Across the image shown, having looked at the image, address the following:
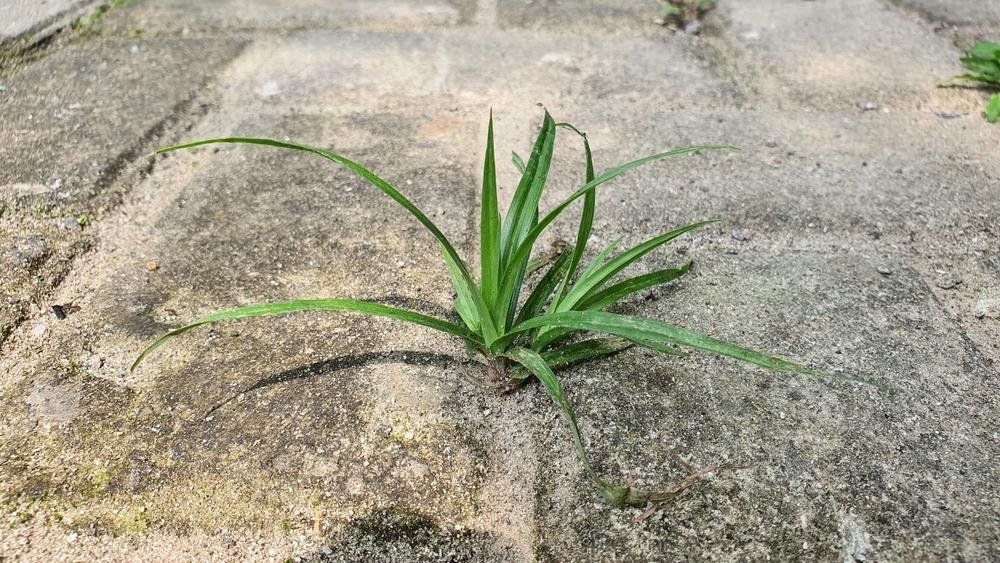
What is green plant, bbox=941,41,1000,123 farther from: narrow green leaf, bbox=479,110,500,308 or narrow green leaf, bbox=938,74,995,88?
narrow green leaf, bbox=479,110,500,308

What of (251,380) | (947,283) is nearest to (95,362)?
(251,380)

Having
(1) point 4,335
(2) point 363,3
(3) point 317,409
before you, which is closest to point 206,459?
(3) point 317,409

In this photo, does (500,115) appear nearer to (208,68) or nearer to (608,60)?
(608,60)

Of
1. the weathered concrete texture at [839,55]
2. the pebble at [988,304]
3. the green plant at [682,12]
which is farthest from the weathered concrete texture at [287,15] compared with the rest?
the pebble at [988,304]

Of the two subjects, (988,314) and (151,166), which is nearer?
(988,314)

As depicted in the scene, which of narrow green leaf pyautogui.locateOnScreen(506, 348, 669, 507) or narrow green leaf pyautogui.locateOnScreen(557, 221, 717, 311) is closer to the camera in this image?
narrow green leaf pyautogui.locateOnScreen(506, 348, 669, 507)

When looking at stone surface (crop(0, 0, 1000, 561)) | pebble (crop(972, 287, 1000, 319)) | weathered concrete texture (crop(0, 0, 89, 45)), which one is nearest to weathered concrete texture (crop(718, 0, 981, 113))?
stone surface (crop(0, 0, 1000, 561))

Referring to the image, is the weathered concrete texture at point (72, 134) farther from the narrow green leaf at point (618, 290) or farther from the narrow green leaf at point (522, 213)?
the narrow green leaf at point (618, 290)

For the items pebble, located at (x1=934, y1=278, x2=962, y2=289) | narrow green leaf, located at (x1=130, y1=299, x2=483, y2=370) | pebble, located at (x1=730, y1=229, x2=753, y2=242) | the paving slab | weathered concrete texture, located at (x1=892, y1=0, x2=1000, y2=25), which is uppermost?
narrow green leaf, located at (x1=130, y1=299, x2=483, y2=370)
